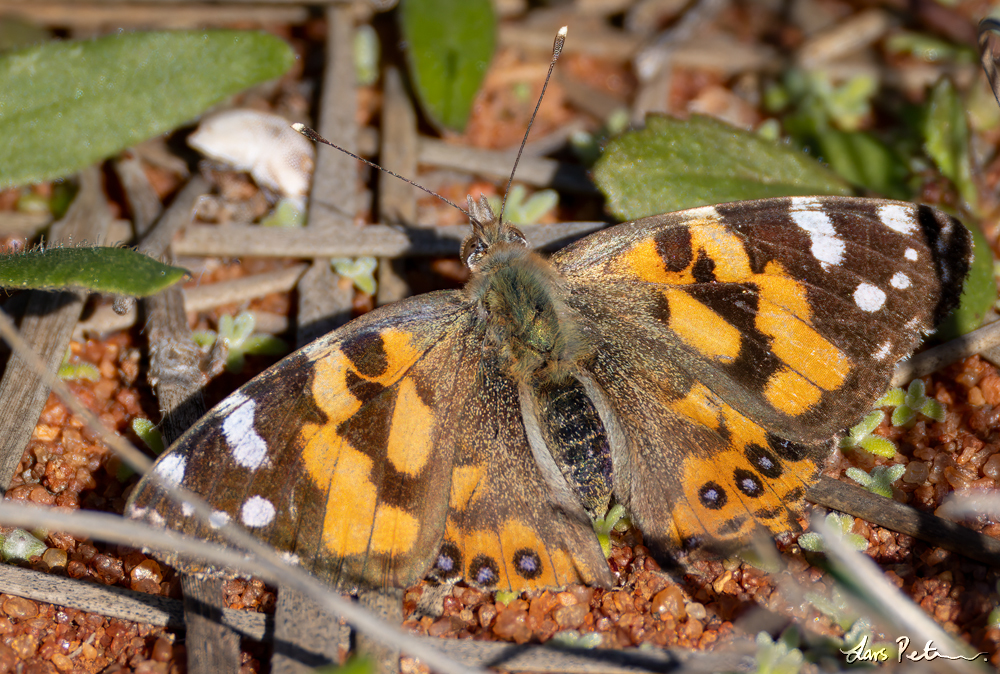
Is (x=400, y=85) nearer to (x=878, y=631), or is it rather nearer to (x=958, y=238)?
(x=958, y=238)

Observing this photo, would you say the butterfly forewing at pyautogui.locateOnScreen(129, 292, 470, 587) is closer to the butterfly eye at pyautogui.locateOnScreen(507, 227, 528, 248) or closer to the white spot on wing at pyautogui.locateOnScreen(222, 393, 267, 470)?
the white spot on wing at pyautogui.locateOnScreen(222, 393, 267, 470)

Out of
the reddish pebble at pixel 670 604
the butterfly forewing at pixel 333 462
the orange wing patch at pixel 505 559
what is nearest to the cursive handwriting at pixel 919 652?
the reddish pebble at pixel 670 604

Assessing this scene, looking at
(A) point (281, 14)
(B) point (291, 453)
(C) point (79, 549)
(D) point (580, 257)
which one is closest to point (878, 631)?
(D) point (580, 257)

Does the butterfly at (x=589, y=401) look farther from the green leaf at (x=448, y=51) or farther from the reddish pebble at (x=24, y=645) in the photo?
the green leaf at (x=448, y=51)

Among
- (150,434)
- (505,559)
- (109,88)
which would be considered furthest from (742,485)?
(109,88)

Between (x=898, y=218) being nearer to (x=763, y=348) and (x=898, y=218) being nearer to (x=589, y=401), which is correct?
(x=763, y=348)

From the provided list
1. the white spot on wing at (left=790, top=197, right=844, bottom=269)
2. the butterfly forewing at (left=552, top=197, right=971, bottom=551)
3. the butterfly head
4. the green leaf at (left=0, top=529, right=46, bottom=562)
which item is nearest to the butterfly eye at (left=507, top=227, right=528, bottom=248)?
the butterfly head
